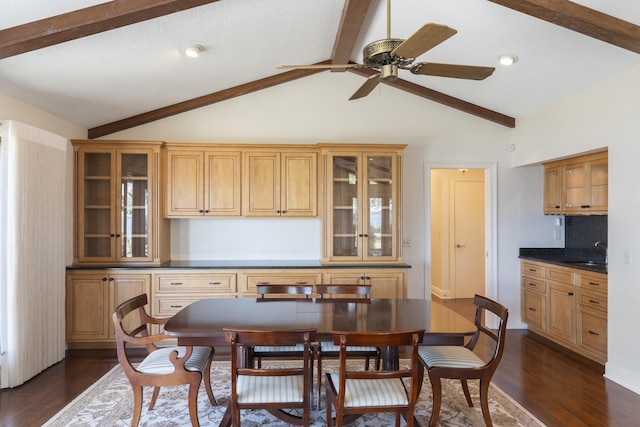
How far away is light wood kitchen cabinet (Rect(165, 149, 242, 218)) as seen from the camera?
4.21m

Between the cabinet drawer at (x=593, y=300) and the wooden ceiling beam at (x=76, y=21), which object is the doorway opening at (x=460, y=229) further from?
the wooden ceiling beam at (x=76, y=21)

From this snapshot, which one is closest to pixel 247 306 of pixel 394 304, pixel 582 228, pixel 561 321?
pixel 394 304

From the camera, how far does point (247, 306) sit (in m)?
2.74

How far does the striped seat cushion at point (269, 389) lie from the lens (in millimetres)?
2053

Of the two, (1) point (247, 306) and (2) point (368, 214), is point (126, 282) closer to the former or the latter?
(1) point (247, 306)

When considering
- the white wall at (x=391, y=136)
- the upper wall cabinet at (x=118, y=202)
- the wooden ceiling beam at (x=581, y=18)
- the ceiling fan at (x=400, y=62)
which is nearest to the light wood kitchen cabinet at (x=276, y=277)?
the white wall at (x=391, y=136)

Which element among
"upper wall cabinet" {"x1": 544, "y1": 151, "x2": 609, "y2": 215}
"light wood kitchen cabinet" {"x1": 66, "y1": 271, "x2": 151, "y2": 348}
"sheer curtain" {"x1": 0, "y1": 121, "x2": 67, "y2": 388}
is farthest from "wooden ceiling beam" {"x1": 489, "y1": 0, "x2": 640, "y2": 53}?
"light wood kitchen cabinet" {"x1": 66, "y1": 271, "x2": 151, "y2": 348}

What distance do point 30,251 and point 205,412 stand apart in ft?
6.67

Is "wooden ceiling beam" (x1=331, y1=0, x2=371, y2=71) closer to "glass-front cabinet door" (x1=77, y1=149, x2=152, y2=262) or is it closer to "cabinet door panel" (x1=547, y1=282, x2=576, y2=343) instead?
"glass-front cabinet door" (x1=77, y1=149, x2=152, y2=262)

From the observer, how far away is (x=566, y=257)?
15.3 feet

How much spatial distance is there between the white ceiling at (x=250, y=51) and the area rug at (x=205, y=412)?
2.56 m

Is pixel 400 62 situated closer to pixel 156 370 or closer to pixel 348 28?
pixel 348 28

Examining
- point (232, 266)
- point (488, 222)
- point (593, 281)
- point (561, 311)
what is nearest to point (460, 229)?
point (488, 222)

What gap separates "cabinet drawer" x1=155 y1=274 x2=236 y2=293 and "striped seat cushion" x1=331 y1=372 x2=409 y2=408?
2104 millimetres
